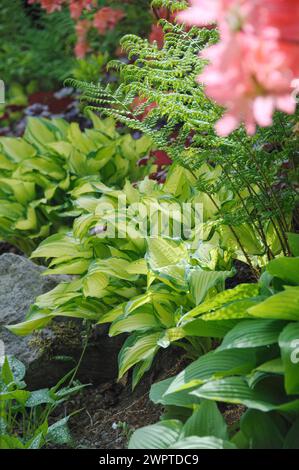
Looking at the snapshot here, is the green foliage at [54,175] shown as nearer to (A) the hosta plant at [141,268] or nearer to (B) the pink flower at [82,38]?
(A) the hosta plant at [141,268]

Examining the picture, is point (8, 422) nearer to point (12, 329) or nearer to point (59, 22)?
point (12, 329)

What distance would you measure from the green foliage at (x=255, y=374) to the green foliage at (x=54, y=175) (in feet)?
6.01

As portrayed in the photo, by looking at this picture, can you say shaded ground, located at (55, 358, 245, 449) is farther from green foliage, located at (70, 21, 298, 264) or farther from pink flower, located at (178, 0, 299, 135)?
pink flower, located at (178, 0, 299, 135)

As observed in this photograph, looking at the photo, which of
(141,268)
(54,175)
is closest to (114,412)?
(141,268)

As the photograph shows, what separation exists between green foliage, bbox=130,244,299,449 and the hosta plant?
131mm

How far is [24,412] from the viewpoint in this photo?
100 inches

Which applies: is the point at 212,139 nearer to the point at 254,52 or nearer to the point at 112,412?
the point at 112,412

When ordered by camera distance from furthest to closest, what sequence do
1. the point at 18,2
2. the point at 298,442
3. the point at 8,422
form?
the point at 18,2 → the point at 8,422 → the point at 298,442

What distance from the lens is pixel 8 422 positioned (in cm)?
249

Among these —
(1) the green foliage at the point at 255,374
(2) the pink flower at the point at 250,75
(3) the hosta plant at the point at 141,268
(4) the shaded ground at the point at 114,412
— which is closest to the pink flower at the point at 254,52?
(2) the pink flower at the point at 250,75

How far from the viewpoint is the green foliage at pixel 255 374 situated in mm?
1918

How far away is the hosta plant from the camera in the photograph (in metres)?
2.57
